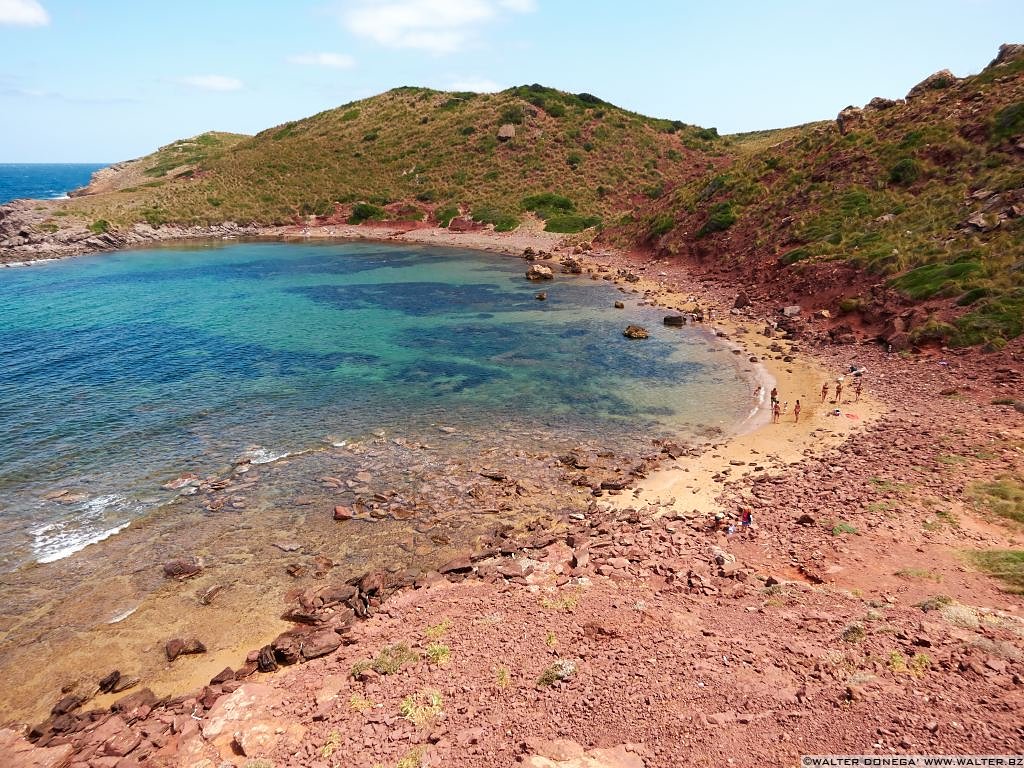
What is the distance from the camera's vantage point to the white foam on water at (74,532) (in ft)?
64.0

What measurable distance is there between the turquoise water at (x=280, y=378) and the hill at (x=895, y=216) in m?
11.5

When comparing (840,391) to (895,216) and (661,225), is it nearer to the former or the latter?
(895,216)

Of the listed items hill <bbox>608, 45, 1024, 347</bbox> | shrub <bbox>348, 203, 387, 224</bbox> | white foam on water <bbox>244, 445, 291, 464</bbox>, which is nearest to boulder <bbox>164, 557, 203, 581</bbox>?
white foam on water <bbox>244, 445, 291, 464</bbox>

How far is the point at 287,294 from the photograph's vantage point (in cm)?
5825

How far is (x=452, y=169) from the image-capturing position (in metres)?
106

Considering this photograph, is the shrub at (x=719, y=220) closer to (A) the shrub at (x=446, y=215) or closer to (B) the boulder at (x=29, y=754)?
(A) the shrub at (x=446, y=215)

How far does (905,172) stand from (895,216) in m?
5.93

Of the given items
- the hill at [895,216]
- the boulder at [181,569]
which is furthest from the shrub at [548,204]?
the boulder at [181,569]

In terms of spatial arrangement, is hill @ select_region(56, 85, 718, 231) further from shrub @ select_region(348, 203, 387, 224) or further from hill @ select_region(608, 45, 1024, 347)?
hill @ select_region(608, 45, 1024, 347)

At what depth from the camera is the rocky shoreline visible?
34.2 feet

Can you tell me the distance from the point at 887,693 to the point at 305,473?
2145 centimetres

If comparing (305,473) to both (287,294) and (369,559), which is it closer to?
(369,559)

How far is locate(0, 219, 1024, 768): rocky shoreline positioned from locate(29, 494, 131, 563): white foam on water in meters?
7.53

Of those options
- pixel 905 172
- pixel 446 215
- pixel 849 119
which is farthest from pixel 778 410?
pixel 446 215
